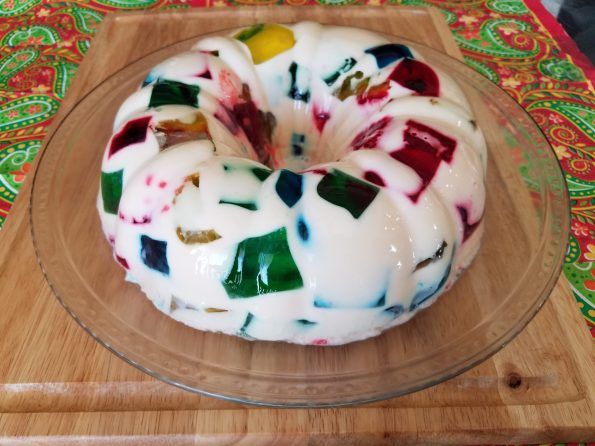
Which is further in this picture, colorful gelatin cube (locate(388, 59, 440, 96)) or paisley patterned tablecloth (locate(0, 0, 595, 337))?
paisley patterned tablecloth (locate(0, 0, 595, 337))

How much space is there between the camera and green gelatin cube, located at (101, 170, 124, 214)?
73 cm

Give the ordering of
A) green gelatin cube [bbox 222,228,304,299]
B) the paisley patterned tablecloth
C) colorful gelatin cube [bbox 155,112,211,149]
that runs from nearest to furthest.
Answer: green gelatin cube [bbox 222,228,304,299]
colorful gelatin cube [bbox 155,112,211,149]
the paisley patterned tablecloth

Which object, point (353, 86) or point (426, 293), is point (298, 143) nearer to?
point (353, 86)

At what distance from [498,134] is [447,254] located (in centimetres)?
35

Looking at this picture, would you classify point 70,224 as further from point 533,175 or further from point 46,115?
point 533,175

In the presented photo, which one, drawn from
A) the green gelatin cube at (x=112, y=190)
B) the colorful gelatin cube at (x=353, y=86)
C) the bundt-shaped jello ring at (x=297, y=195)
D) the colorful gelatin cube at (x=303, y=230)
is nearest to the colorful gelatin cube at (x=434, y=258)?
the bundt-shaped jello ring at (x=297, y=195)

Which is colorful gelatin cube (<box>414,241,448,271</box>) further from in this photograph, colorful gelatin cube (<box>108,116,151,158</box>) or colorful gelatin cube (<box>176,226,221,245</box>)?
colorful gelatin cube (<box>108,116,151,158</box>)

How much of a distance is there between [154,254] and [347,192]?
0.22 m

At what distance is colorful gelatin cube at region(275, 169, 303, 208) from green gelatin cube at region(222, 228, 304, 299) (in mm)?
46

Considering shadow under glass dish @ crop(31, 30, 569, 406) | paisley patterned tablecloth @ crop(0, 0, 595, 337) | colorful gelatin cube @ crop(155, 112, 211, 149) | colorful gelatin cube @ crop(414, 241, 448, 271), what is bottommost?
paisley patterned tablecloth @ crop(0, 0, 595, 337)

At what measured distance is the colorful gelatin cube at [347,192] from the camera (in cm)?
64

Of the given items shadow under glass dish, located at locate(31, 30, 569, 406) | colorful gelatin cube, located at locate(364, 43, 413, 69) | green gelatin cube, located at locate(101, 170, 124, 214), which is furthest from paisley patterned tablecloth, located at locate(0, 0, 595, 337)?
colorful gelatin cube, located at locate(364, 43, 413, 69)

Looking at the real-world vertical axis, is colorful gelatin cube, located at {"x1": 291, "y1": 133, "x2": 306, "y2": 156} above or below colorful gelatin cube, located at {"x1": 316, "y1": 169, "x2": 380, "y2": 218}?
below

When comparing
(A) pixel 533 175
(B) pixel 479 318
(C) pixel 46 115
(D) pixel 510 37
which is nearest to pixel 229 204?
(B) pixel 479 318
